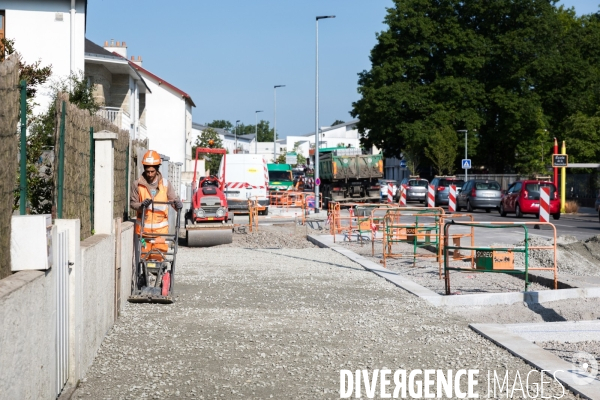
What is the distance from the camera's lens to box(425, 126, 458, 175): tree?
60.2 m

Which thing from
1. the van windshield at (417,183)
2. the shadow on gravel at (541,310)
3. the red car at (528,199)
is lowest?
the shadow on gravel at (541,310)

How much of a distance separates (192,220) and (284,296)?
11.8 meters

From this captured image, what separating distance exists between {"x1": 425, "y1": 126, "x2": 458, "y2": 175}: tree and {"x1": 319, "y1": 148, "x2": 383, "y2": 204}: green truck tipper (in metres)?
10.4

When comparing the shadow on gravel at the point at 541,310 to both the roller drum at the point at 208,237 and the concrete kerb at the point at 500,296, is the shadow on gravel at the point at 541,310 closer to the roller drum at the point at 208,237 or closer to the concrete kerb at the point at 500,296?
the concrete kerb at the point at 500,296

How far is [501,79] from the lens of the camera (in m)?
61.3

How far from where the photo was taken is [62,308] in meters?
6.38

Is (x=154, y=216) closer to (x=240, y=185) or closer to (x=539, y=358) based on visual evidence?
(x=539, y=358)

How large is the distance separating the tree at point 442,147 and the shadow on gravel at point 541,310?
1928 inches

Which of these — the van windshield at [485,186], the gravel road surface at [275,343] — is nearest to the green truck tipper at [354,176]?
the van windshield at [485,186]

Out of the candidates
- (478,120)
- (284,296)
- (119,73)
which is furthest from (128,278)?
(478,120)

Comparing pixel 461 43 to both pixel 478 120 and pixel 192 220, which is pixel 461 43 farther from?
pixel 192 220

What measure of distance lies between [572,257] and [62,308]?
12.4 meters

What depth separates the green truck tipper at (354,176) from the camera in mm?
49406

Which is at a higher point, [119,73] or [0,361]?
[119,73]
